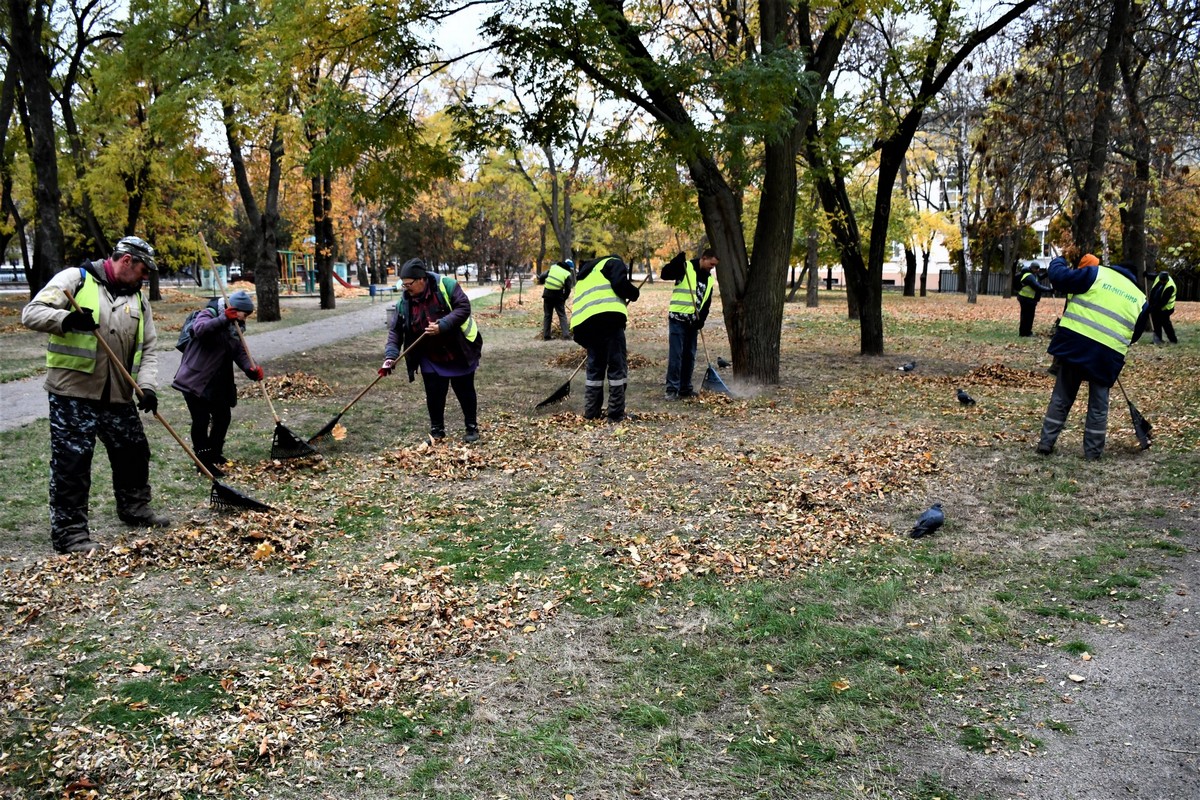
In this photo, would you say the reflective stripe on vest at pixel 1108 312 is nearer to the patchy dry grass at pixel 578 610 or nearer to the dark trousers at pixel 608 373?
→ the patchy dry grass at pixel 578 610

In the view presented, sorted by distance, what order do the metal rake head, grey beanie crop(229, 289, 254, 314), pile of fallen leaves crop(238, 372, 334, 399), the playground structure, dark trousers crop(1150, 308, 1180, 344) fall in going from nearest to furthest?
the metal rake head < grey beanie crop(229, 289, 254, 314) < pile of fallen leaves crop(238, 372, 334, 399) < dark trousers crop(1150, 308, 1180, 344) < the playground structure

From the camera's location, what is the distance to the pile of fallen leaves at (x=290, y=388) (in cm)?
1155

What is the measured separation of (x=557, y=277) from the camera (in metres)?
16.4

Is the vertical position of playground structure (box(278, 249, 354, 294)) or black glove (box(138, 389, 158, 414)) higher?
playground structure (box(278, 249, 354, 294))

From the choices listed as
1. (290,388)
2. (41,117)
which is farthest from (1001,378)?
(41,117)

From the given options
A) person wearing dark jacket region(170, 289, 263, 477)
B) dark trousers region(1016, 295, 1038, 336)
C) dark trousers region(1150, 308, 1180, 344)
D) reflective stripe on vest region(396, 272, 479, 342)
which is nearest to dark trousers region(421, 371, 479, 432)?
reflective stripe on vest region(396, 272, 479, 342)

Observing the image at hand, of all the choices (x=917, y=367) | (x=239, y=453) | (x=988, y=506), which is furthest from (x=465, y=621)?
(x=917, y=367)

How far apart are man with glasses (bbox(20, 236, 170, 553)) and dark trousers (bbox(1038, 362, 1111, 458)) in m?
7.05

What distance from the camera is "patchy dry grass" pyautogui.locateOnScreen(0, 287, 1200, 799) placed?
335 cm

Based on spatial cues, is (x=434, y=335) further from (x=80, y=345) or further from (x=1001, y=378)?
(x=1001, y=378)

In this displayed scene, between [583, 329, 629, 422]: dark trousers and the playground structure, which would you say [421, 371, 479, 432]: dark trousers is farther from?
the playground structure

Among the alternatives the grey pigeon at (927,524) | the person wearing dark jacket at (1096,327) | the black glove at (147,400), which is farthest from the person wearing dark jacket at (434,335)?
the person wearing dark jacket at (1096,327)

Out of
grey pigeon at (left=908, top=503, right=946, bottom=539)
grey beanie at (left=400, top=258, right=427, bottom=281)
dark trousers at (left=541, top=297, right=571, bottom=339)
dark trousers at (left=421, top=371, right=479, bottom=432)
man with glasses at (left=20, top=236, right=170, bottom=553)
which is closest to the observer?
man with glasses at (left=20, top=236, right=170, bottom=553)

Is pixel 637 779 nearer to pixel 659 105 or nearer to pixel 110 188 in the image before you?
pixel 659 105
